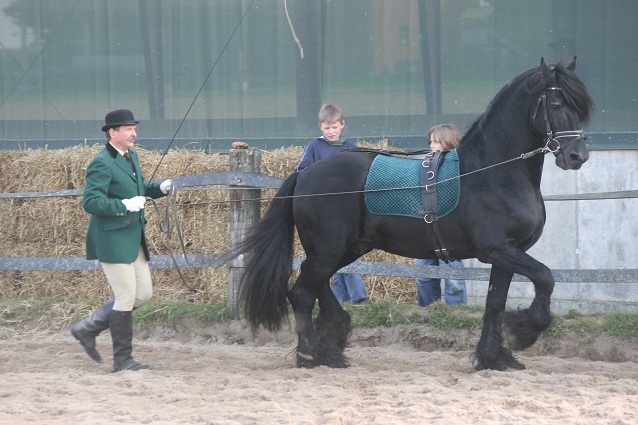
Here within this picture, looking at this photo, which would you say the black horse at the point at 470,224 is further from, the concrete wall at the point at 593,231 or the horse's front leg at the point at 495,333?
the concrete wall at the point at 593,231

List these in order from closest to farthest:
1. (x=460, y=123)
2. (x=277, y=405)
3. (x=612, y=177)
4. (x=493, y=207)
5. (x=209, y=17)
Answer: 1. (x=277, y=405)
2. (x=493, y=207)
3. (x=612, y=177)
4. (x=460, y=123)
5. (x=209, y=17)

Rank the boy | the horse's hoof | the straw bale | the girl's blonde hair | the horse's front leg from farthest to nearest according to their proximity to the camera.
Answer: the straw bale → the girl's blonde hair → the boy → the horse's hoof → the horse's front leg

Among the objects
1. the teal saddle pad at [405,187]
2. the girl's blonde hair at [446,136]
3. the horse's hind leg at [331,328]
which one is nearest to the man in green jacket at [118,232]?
the horse's hind leg at [331,328]

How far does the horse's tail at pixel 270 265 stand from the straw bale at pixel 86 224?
5.32ft

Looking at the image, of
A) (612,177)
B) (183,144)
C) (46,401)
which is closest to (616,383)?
(612,177)

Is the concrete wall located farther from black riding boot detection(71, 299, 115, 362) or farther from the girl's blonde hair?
black riding boot detection(71, 299, 115, 362)

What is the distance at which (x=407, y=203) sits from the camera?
5477mm

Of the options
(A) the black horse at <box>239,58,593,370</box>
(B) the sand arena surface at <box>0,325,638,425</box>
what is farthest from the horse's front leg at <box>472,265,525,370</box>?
(B) the sand arena surface at <box>0,325,638,425</box>

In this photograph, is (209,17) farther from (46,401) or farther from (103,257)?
(46,401)

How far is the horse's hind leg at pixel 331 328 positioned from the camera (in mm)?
5750

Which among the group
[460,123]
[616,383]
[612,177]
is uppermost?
[460,123]

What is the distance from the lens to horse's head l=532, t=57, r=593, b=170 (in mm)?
5023

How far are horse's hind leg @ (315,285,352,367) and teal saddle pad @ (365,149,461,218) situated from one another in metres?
0.76

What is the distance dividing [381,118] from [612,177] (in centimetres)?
221
